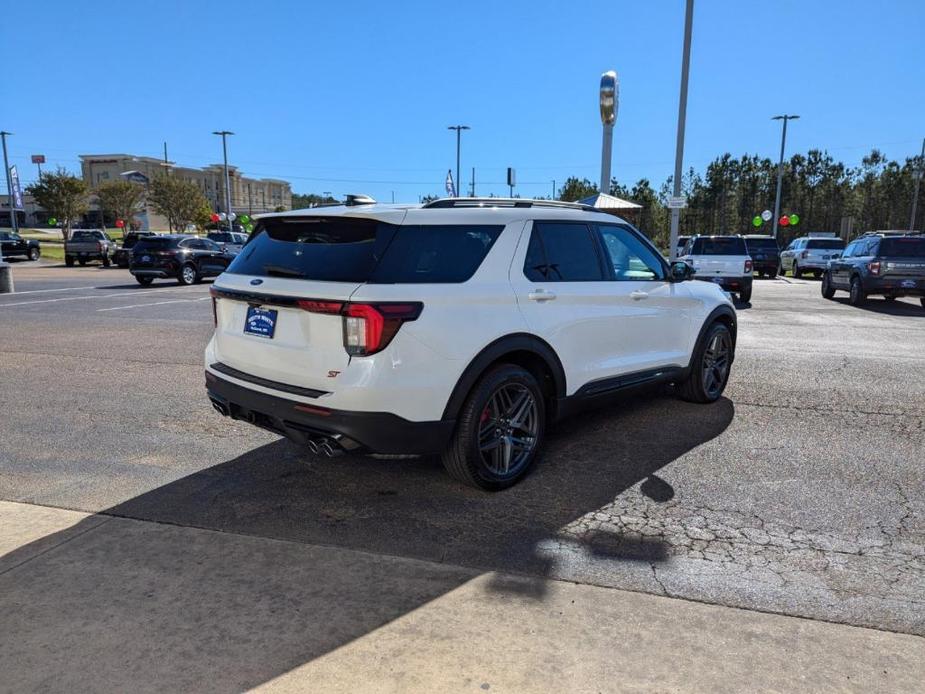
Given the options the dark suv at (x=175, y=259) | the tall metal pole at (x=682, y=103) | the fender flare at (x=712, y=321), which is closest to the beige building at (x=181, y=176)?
the dark suv at (x=175, y=259)

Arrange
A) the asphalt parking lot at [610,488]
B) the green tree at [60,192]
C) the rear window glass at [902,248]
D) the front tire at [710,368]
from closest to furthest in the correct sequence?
the asphalt parking lot at [610,488] < the front tire at [710,368] < the rear window glass at [902,248] < the green tree at [60,192]

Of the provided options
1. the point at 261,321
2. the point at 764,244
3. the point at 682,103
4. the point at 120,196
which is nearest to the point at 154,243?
the point at 682,103

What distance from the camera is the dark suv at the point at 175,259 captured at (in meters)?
21.2

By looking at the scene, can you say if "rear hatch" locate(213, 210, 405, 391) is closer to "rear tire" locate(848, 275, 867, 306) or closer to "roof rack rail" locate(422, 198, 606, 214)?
"roof rack rail" locate(422, 198, 606, 214)

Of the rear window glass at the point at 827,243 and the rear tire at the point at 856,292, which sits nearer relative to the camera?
the rear tire at the point at 856,292

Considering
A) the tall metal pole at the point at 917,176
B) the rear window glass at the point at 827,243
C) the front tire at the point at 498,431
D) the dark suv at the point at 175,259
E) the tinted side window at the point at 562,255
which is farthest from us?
the tall metal pole at the point at 917,176

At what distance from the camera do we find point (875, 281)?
49.5 ft

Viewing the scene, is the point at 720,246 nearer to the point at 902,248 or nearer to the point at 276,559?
the point at 902,248

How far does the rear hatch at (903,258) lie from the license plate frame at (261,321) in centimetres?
1525

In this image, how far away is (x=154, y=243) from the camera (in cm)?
2186

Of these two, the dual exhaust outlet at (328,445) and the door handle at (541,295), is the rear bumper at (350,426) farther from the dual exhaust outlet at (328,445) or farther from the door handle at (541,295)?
the door handle at (541,295)

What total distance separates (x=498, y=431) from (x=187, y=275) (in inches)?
800

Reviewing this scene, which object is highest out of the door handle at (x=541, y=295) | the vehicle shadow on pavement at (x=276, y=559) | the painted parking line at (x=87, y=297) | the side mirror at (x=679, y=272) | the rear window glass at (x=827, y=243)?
the rear window glass at (x=827, y=243)

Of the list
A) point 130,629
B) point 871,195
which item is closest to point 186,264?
point 130,629
